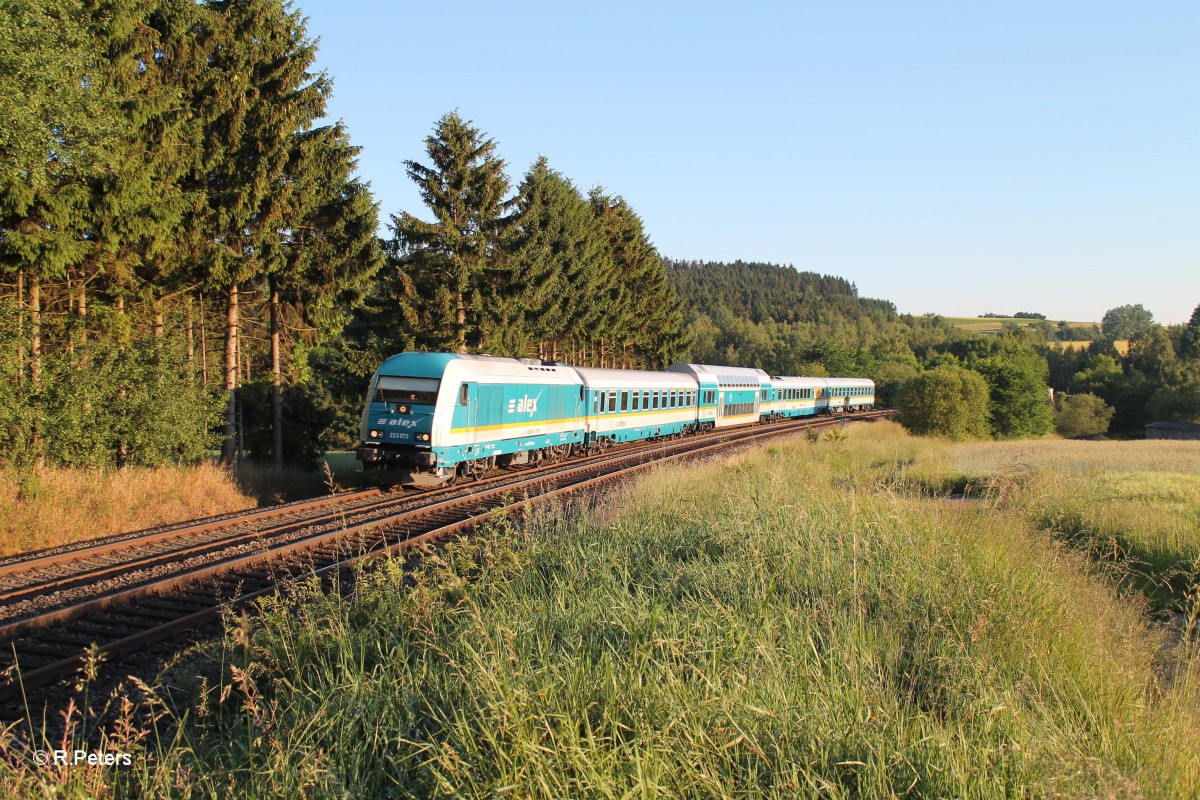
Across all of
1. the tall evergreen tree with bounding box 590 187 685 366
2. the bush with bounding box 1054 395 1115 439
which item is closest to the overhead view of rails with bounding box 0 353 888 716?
the tall evergreen tree with bounding box 590 187 685 366

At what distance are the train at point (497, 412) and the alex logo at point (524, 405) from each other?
1.0 inches

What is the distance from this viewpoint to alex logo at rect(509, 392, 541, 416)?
65.4 feet

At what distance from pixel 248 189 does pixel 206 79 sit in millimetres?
2778

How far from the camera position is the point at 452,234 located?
28.8 m

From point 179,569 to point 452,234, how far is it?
68.5 ft

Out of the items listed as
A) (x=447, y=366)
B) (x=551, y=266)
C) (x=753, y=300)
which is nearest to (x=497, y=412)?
(x=447, y=366)

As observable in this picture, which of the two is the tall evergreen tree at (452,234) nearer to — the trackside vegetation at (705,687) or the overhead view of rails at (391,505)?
the overhead view of rails at (391,505)

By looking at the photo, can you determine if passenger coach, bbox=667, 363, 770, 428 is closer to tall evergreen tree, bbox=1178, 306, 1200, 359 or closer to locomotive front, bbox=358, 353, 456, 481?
locomotive front, bbox=358, 353, 456, 481

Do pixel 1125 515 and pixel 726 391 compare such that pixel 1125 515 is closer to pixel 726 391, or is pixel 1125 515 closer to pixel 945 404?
pixel 945 404

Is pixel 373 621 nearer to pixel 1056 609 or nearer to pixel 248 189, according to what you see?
pixel 1056 609

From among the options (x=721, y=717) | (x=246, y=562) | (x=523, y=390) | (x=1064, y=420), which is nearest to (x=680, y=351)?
(x=1064, y=420)

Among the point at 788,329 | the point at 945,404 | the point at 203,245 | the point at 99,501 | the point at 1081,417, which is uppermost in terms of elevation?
the point at 788,329

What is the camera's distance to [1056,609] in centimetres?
555

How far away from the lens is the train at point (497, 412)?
55.0 ft
